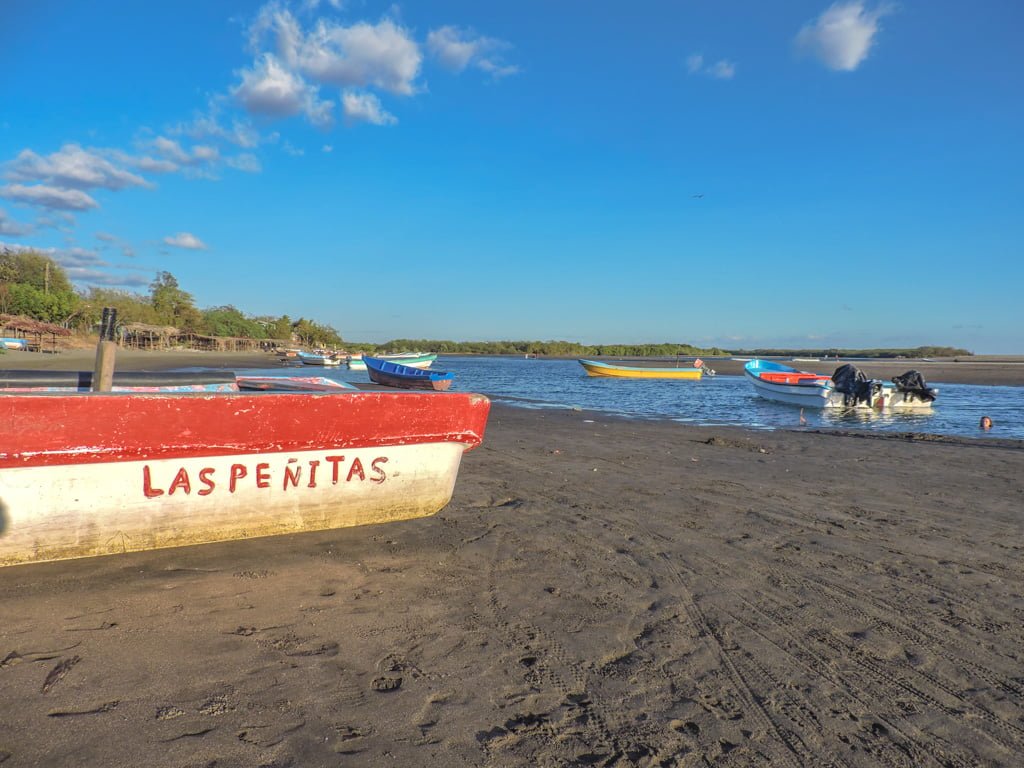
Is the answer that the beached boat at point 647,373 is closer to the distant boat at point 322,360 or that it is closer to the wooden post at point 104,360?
the distant boat at point 322,360

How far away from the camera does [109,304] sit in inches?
1992

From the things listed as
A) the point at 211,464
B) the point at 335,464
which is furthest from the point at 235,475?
the point at 335,464

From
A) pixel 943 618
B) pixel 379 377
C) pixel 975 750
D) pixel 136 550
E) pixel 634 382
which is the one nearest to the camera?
pixel 975 750

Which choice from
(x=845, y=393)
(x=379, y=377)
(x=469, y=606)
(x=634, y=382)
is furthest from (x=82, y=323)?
(x=469, y=606)

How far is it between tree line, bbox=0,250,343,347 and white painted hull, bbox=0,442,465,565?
32270 millimetres

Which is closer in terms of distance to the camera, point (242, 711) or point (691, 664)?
point (242, 711)

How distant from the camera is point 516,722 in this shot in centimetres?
245

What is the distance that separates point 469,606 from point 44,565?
275 cm

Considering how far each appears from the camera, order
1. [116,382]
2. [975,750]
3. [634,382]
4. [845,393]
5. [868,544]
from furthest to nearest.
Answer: [634,382] → [845,393] → [116,382] → [868,544] → [975,750]

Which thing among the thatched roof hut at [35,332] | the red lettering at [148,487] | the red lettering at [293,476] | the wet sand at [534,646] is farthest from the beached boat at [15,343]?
the wet sand at [534,646]

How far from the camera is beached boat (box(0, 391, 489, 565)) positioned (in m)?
3.43

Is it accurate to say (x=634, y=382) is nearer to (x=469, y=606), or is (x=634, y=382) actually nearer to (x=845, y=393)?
(x=845, y=393)

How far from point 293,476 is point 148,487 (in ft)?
2.83

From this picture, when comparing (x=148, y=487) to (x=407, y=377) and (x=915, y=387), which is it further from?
(x=407, y=377)
